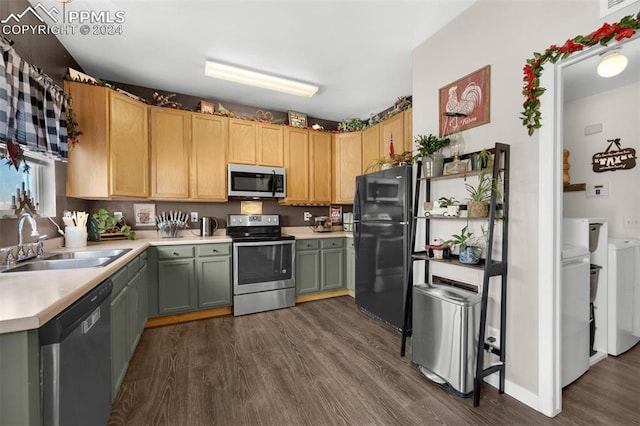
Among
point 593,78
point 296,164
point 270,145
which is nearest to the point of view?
point 593,78

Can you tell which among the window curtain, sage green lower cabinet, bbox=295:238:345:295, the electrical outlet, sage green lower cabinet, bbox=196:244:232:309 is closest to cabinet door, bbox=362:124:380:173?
sage green lower cabinet, bbox=295:238:345:295

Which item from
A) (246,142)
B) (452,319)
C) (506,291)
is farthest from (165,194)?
(506,291)

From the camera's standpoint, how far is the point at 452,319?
1754mm

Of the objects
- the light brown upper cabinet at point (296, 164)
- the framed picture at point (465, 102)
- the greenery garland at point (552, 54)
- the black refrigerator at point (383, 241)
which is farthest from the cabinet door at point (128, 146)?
the greenery garland at point (552, 54)

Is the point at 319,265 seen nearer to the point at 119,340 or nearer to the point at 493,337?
the point at 493,337

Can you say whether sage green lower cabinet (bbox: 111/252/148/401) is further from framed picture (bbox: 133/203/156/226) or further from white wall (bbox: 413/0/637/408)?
white wall (bbox: 413/0/637/408)

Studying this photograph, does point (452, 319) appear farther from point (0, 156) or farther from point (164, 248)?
point (0, 156)

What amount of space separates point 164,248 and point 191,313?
809 mm

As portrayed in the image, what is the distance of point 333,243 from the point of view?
379 centimetres

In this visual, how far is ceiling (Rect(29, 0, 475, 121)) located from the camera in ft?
Result: 6.65

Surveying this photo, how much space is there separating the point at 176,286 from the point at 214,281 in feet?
1.27

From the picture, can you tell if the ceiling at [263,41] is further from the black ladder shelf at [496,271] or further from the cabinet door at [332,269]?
the cabinet door at [332,269]

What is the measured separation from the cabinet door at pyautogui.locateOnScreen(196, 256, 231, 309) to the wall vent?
3483 millimetres

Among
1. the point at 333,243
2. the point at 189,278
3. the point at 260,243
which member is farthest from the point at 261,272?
the point at 333,243
